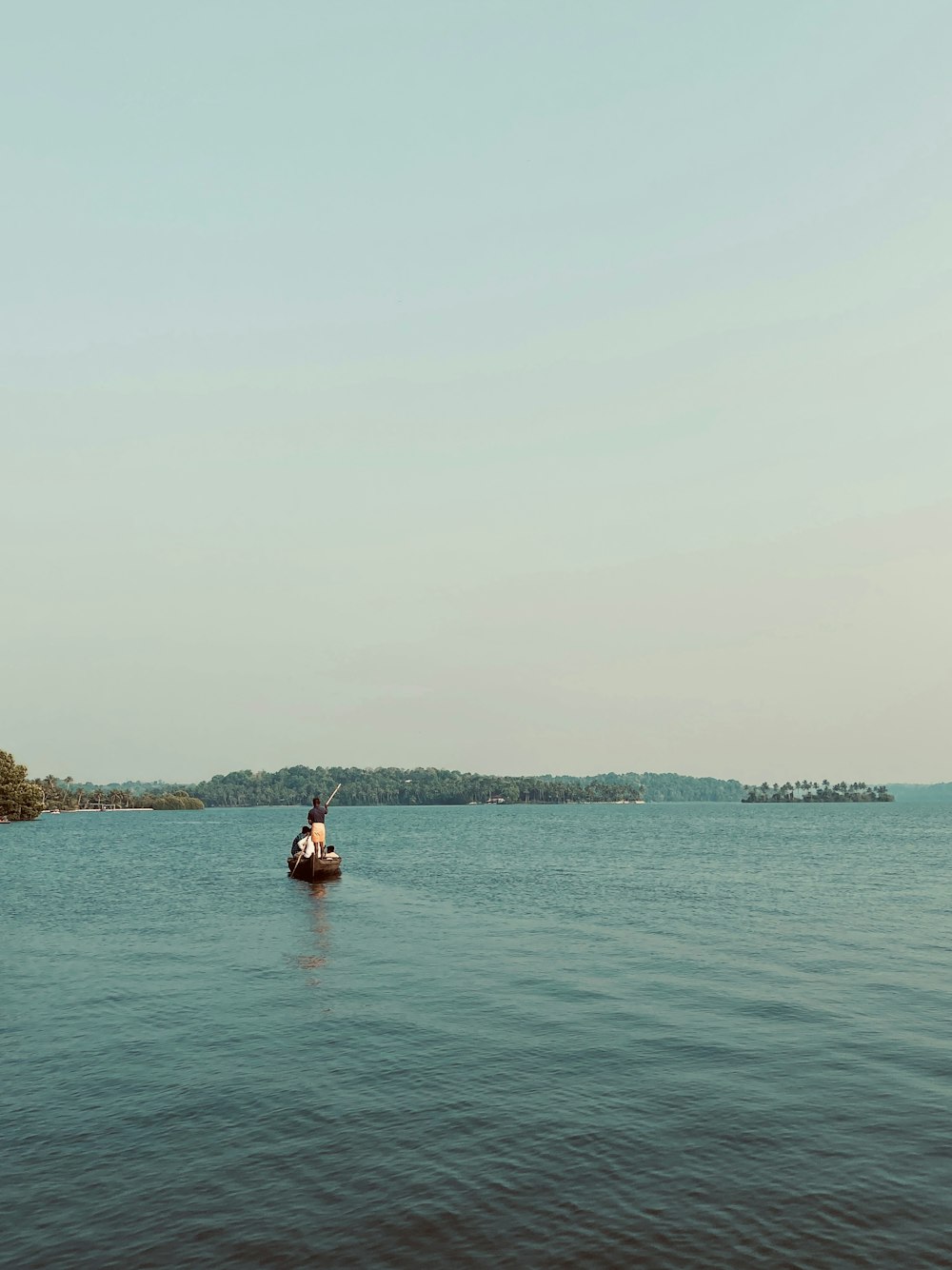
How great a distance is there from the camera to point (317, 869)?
63.5m

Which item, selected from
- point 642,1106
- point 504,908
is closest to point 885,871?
point 504,908

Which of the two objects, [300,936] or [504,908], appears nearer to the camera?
[300,936]

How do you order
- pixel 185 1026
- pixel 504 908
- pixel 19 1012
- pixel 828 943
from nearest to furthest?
1. pixel 185 1026
2. pixel 19 1012
3. pixel 828 943
4. pixel 504 908

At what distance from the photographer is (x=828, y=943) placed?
3847cm

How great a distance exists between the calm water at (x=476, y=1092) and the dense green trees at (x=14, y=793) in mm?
144069

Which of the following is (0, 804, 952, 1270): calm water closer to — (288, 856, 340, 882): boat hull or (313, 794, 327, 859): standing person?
(313, 794, 327, 859): standing person

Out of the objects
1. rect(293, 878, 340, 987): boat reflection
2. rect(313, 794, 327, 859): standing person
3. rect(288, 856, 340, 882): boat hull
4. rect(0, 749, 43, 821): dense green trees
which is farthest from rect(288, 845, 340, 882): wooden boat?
rect(0, 749, 43, 821): dense green trees

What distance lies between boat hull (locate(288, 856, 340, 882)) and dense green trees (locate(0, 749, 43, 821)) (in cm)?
12993

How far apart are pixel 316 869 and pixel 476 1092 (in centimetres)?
4525

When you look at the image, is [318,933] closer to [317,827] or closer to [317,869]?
[317,827]

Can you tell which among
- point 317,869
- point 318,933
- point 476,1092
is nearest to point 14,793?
point 317,869

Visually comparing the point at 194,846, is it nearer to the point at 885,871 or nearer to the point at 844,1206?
the point at 885,871

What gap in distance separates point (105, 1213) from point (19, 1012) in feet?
47.7

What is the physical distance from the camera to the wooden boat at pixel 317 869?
63.4m
